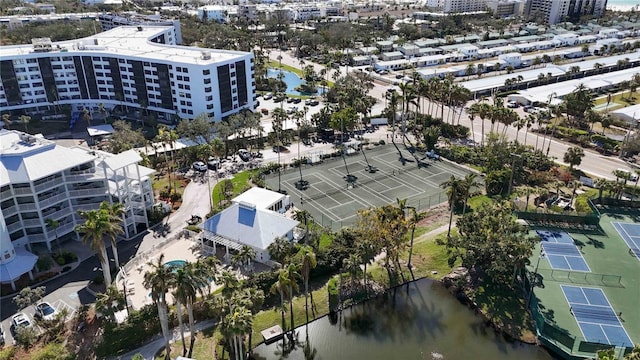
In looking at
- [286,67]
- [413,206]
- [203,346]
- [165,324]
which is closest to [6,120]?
[165,324]

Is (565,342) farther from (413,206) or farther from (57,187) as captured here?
(57,187)

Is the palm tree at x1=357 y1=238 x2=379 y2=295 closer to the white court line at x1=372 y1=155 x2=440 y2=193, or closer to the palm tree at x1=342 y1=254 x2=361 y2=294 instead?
the palm tree at x1=342 y1=254 x2=361 y2=294

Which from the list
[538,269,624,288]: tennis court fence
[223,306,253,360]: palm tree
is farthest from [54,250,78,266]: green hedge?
[538,269,624,288]: tennis court fence

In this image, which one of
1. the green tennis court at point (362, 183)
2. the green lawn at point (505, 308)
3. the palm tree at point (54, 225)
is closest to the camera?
the green lawn at point (505, 308)

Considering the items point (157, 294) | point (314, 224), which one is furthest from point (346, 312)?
point (157, 294)

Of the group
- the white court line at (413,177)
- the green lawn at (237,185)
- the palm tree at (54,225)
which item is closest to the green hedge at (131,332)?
the palm tree at (54,225)

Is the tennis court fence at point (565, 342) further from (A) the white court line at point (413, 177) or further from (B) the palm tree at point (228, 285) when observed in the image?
(A) the white court line at point (413, 177)
